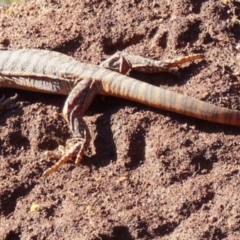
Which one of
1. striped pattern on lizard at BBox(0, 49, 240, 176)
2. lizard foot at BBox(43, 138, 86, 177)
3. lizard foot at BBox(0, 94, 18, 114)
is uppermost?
striped pattern on lizard at BBox(0, 49, 240, 176)

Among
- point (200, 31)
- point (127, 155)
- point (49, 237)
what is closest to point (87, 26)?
point (200, 31)

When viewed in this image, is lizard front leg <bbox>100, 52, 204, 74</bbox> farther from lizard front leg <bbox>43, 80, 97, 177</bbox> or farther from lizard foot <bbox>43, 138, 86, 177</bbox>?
lizard foot <bbox>43, 138, 86, 177</bbox>

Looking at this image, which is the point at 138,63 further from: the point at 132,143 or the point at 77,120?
the point at 132,143

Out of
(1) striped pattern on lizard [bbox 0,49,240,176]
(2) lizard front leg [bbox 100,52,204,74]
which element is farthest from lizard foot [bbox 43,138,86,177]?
(2) lizard front leg [bbox 100,52,204,74]

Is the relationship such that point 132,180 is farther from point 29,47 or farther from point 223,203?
point 29,47

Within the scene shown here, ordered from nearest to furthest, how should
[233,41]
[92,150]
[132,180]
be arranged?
[132,180], [92,150], [233,41]

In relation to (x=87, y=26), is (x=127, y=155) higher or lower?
lower

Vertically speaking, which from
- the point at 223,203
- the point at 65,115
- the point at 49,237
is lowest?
the point at 49,237

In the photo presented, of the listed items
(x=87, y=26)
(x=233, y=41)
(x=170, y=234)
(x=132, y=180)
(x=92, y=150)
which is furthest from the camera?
(x=87, y=26)
